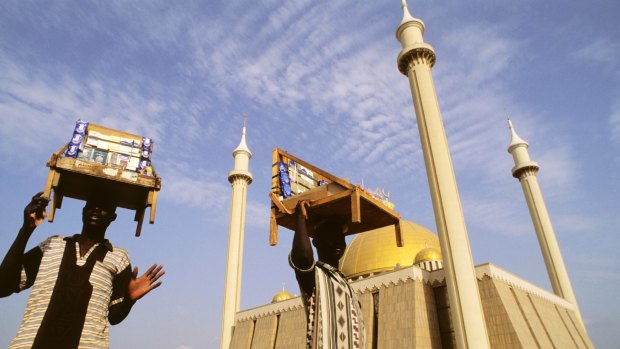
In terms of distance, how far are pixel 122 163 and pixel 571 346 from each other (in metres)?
21.7

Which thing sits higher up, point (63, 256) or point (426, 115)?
point (426, 115)

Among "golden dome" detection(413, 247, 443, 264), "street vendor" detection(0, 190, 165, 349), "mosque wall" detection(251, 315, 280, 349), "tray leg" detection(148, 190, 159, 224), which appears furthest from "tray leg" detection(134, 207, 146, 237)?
"golden dome" detection(413, 247, 443, 264)

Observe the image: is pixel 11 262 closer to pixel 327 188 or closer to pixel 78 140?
pixel 78 140

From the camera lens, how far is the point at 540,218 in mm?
24172

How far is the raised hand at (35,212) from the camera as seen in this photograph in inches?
85.9

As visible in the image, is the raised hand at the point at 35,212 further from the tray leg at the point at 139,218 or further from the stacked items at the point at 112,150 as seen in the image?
the tray leg at the point at 139,218

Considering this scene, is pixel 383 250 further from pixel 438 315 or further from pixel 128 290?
pixel 128 290

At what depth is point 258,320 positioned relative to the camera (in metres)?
22.5

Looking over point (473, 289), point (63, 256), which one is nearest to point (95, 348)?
point (63, 256)

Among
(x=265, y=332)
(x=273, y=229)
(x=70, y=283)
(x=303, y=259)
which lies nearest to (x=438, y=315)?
(x=265, y=332)

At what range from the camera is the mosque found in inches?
559

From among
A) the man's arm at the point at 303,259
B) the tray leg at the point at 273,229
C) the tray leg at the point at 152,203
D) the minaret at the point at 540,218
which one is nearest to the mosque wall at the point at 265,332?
the minaret at the point at 540,218

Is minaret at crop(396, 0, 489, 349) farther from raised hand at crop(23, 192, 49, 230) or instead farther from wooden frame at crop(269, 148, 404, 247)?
raised hand at crop(23, 192, 49, 230)

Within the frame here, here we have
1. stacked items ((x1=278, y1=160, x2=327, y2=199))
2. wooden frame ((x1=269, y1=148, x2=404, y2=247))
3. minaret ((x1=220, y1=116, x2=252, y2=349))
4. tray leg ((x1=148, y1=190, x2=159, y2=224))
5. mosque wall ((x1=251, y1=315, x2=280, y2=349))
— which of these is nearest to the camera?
tray leg ((x1=148, y1=190, x2=159, y2=224))
